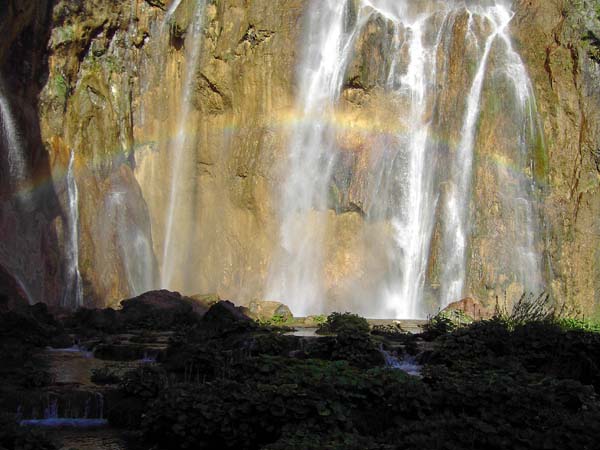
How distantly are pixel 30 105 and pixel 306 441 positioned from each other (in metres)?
22.1

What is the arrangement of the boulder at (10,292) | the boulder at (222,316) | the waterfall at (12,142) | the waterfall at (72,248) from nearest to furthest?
the boulder at (222,316), the boulder at (10,292), the waterfall at (12,142), the waterfall at (72,248)

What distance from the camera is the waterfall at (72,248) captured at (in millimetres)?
26109

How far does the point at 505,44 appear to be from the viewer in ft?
98.6

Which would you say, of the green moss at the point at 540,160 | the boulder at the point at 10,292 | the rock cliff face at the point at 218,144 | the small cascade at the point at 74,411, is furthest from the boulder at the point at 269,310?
the small cascade at the point at 74,411

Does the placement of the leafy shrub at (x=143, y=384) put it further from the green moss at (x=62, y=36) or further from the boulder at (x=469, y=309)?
the green moss at (x=62, y=36)

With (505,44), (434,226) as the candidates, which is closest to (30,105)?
(434,226)

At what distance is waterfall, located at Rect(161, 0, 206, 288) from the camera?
111ft

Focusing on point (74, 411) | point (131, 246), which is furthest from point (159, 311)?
point (74, 411)

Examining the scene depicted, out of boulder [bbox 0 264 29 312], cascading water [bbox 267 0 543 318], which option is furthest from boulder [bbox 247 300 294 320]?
cascading water [bbox 267 0 543 318]

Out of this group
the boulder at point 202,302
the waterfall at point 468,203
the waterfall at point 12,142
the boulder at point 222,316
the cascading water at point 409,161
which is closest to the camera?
the boulder at point 222,316

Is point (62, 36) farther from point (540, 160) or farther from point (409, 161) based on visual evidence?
point (540, 160)

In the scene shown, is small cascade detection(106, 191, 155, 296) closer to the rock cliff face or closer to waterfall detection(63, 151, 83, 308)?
the rock cliff face

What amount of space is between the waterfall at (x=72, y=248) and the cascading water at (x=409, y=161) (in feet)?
28.8

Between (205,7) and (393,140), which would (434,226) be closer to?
(393,140)
